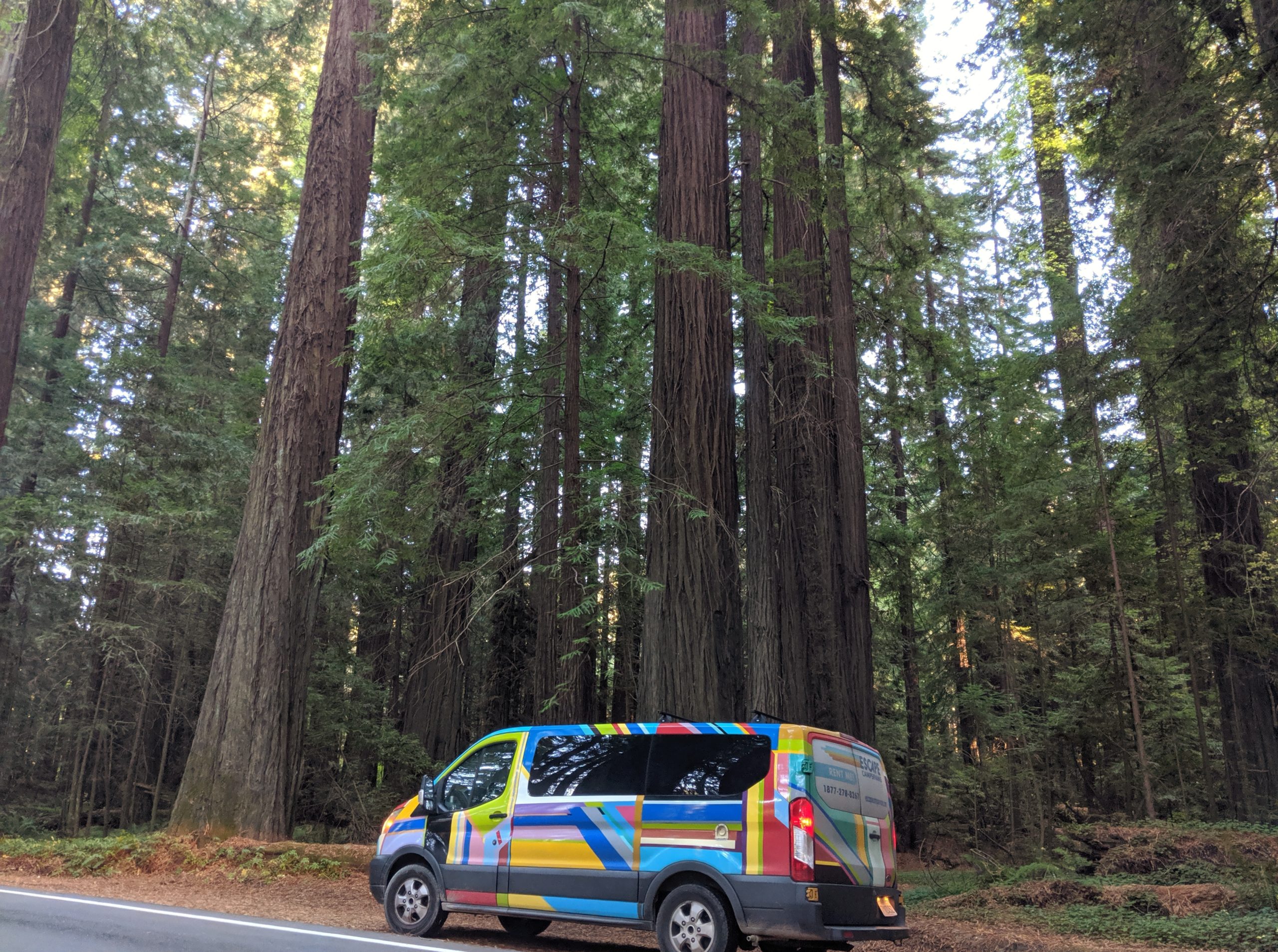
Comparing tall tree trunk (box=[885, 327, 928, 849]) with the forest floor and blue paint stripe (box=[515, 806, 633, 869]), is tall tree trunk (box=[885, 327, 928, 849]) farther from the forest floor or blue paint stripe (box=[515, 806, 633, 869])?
blue paint stripe (box=[515, 806, 633, 869])

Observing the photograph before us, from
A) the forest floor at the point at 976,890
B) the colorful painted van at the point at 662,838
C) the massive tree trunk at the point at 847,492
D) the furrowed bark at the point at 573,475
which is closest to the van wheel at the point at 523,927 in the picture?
the colorful painted van at the point at 662,838

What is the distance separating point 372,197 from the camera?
2250 cm

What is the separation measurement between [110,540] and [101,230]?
8.47 metres

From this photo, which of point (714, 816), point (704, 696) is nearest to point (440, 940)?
point (714, 816)

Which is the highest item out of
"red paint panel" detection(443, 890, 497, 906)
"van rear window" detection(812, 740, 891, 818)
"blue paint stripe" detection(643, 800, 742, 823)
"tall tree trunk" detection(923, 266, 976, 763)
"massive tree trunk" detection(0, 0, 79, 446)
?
"massive tree trunk" detection(0, 0, 79, 446)

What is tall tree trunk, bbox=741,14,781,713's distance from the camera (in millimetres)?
12078

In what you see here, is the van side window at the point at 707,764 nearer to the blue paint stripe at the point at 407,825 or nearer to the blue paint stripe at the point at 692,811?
the blue paint stripe at the point at 692,811

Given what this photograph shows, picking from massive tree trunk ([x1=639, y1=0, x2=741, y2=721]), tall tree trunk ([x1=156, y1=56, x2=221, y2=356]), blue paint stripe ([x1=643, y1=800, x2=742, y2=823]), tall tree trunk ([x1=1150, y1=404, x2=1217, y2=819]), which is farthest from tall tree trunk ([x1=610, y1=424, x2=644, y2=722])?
tall tree trunk ([x1=156, y1=56, x2=221, y2=356])

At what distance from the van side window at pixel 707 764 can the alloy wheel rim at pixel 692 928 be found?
761 mm

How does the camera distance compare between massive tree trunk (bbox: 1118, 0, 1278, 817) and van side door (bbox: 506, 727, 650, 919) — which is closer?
van side door (bbox: 506, 727, 650, 919)

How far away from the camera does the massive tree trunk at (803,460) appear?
12945mm

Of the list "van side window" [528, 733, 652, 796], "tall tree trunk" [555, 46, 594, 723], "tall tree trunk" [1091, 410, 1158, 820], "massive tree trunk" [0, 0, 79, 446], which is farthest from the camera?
"massive tree trunk" [0, 0, 79, 446]

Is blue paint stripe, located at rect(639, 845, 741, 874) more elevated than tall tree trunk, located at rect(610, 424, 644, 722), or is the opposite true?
tall tree trunk, located at rect(610, 424, 644, 722)

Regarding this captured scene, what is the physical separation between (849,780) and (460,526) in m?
6.98
